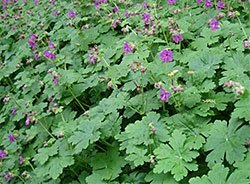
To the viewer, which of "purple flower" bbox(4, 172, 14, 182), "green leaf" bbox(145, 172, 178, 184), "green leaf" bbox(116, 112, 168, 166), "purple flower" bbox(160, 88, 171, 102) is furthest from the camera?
"purple flower" bbox(4, 172, 14, 182)

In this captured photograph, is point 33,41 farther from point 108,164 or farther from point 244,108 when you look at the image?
point 244,108

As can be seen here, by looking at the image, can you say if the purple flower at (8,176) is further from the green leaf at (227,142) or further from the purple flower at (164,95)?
the green leaf at (227,142)

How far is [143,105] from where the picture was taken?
3367mm

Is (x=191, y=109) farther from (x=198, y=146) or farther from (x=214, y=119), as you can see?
(x=198, y=146)

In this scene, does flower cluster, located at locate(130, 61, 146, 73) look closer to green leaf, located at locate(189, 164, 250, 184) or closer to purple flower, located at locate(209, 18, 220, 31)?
purple flower, located at locate(209, 18, 220, 31)

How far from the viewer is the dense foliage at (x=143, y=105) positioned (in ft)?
9.10

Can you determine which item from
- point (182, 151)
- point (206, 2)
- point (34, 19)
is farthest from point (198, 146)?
point (34, 19)

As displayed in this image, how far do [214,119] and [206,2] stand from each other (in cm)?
160

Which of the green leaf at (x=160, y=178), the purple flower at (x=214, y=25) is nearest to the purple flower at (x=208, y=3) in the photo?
the purple flower at (x=214, y=25)

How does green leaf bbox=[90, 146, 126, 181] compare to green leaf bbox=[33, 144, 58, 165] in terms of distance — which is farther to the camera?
green leaf bbox=[33, 144, 58, 165]

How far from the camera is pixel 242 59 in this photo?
331 cm

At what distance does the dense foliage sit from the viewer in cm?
277

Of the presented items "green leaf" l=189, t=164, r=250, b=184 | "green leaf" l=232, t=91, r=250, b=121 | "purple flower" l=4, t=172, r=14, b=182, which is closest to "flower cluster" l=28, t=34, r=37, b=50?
"purple flower" l=4, t=172, r=14, b=182

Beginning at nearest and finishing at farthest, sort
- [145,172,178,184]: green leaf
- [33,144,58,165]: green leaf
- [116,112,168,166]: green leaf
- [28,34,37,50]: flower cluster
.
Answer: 1. [145,172,178,184]: green leaf
2. [116,112,168,166]: green leaf
3. [33,144,58,165]: green leaf
4. [28,34,37,50]: flower cluster
